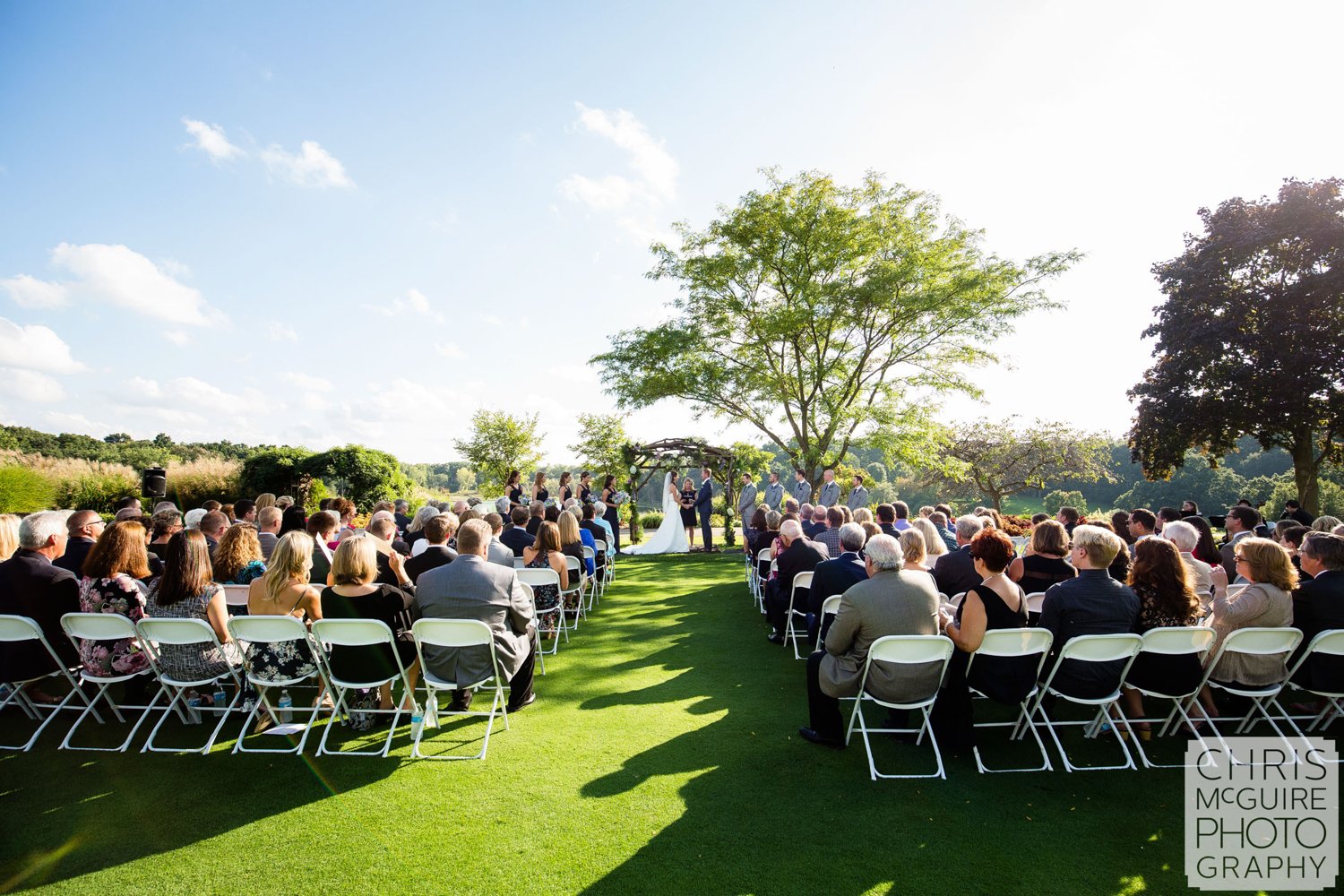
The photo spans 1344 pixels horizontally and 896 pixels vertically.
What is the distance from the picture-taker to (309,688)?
520 centimetres

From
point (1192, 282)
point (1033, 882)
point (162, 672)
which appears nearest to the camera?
point (1033, 882)

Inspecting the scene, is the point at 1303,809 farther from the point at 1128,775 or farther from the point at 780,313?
the point at 780,313

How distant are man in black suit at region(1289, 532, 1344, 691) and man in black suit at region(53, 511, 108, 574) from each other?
9.37 meters

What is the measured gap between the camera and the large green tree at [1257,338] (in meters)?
17.4

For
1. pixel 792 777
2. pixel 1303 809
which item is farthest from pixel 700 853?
pixel 1303 809

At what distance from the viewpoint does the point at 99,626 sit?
12.6ft

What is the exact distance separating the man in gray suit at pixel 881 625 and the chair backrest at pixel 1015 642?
317 millimetres

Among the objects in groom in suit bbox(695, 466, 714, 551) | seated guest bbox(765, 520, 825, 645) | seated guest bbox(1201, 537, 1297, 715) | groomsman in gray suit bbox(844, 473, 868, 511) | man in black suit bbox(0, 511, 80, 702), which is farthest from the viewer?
groom in suit bbox(695, 466, 714, 551)

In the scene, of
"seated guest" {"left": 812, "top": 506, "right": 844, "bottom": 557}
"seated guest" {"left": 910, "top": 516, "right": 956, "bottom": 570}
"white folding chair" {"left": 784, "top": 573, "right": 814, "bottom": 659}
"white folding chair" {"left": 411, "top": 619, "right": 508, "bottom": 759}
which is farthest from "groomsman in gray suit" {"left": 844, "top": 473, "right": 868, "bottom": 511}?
"white folding chair" {"left": 411, "top": 619, "right": 508, "bottom": 759}

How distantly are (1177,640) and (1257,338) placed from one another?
2116 cm

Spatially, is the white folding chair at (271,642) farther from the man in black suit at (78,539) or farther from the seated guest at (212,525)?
the seated guest at (212,525)

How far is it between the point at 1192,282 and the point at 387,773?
25.6m

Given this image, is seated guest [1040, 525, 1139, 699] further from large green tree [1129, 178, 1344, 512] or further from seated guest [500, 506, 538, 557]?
large green tree [1129, 178, 1344, 512]

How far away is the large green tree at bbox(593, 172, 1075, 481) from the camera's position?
17234mm
